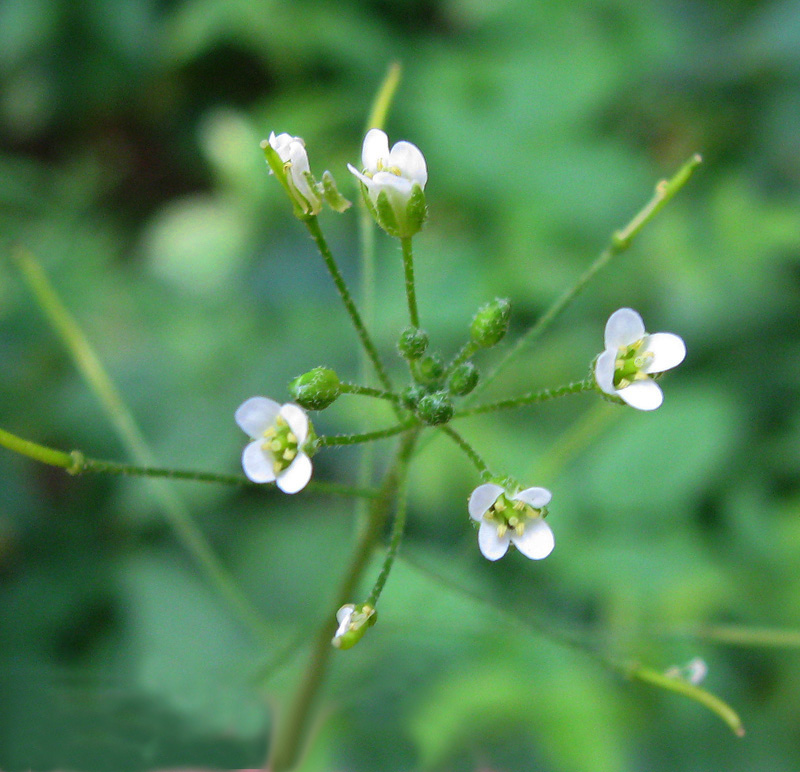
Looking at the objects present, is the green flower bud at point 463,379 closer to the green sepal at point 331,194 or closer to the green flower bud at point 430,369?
the green flower bud at point 430,369

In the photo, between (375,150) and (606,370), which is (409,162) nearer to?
(375,150)

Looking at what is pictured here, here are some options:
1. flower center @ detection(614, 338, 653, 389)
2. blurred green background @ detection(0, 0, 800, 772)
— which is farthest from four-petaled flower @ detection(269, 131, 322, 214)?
blurred green background @ detection(0, 0, 800, 772)

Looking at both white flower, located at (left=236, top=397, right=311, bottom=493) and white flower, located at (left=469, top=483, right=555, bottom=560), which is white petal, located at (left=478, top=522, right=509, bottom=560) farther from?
white flower, located at (left=236, top=397, right=311, bottom=493)

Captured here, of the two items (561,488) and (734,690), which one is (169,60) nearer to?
(561,488)

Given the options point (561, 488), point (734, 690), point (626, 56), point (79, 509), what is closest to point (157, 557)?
point (79, 509)

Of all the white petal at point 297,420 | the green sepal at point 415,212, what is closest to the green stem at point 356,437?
the white petal at point 297,420

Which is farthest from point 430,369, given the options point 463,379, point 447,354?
point 447,354
